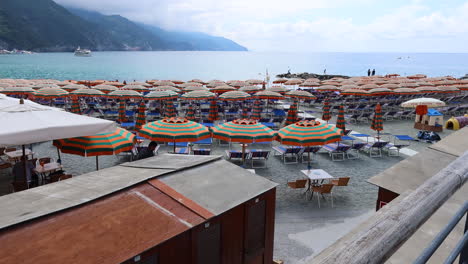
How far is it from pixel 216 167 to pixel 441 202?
12.8ft

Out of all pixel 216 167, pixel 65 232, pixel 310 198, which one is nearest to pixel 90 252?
pixel 65 232

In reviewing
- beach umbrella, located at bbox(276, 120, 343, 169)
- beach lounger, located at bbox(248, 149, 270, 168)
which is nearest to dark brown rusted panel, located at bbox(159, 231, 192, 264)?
beach umbrella, located at bbox(276, 120, 343, 169)

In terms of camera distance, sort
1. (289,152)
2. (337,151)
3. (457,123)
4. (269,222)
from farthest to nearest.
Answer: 1. (457,123)
2. (337,151)
3. (289,152)
4. (269,222)

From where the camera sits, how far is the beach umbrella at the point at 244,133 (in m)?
9.80

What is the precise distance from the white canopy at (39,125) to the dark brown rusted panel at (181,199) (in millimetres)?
3047

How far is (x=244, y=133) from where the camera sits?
984 centimetres

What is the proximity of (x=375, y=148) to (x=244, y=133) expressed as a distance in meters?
7.25

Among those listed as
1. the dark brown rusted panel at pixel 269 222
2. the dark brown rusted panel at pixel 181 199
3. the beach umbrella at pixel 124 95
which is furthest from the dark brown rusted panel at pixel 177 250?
the beach umbrella at pixel 124 95

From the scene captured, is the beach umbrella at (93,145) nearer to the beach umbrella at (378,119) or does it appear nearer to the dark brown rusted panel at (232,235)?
the dark brown rusted panel at (232,235)

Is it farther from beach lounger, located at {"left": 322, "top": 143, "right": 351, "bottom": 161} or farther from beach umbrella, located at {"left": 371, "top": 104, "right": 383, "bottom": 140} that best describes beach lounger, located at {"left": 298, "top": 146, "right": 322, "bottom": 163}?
beach umbrella, located at {"left": 371, "top": 104, "right": 383, "bottom": 140}

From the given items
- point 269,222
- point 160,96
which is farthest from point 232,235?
point 160,96

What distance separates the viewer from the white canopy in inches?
221

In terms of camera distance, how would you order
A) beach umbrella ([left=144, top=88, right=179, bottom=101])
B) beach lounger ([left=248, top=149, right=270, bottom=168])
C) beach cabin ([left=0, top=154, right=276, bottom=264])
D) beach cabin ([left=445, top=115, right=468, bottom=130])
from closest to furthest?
beach cabin ([left=0, top=154, right=276, bottom=264]) < beach lounger ([left=248, top=149, right=270, bottom=168]) < beach umbrella ([left=144, top=88, right=179, bottom=101]) < beach cabin ([left=445, top=115, right=468, bottom=130])

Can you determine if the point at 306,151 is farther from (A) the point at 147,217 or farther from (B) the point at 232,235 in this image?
(A) the point at 147,217
